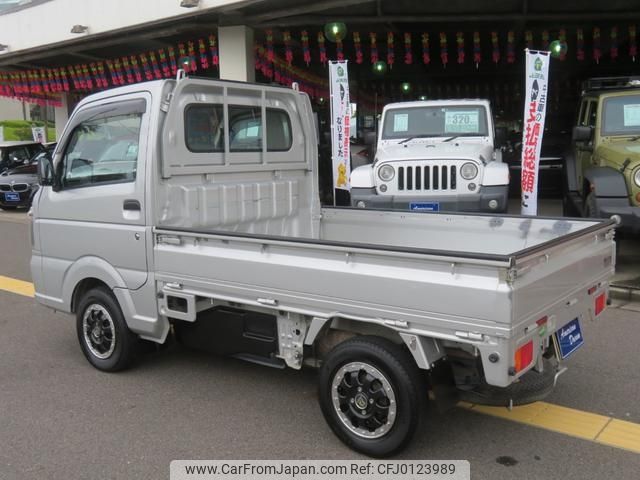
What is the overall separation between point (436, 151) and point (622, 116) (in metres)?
2.53

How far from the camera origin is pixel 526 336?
301 centimetres

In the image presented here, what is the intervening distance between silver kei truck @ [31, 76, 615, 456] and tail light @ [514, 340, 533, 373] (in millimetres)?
10

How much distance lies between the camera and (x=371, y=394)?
3.38 metres

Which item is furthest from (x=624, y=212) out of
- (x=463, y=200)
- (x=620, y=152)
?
(x=463, y=200)

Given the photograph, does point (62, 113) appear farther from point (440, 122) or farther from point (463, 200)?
point (463, 200)

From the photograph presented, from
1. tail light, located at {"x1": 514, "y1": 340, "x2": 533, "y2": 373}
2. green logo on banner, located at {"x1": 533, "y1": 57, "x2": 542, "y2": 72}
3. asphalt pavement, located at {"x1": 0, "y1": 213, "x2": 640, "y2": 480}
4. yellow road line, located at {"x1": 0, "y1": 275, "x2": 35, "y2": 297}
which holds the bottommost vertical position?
asphalt pavement, located at {"x1": 0, "y1": 213, "x2": 640, "y2": 480}

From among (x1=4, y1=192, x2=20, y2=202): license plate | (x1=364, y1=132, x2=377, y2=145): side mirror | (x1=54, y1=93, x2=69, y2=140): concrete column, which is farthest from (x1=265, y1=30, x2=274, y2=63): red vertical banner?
(x1=54, y1=93, x2=69, y2=140): concrete column

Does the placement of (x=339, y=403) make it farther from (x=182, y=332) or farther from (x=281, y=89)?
(x=281, y=89)

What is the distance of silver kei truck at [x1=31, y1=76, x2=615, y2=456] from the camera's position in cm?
309

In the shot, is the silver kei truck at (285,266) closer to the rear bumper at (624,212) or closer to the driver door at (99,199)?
the driver door at (99,199)

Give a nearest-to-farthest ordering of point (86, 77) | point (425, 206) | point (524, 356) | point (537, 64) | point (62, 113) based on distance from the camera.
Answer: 1. point (524, 356)
2. point (425, 206)
3. point (537, 64)
4. point (86, 77)
5. point (62, 113)

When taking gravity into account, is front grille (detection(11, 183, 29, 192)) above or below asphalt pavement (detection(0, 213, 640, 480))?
above

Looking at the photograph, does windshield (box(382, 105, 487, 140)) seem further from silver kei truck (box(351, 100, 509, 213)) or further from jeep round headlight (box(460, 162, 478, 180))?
jeep round headlight (box(460, 162, 478, 180))

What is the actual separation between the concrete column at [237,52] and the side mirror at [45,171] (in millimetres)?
8218
